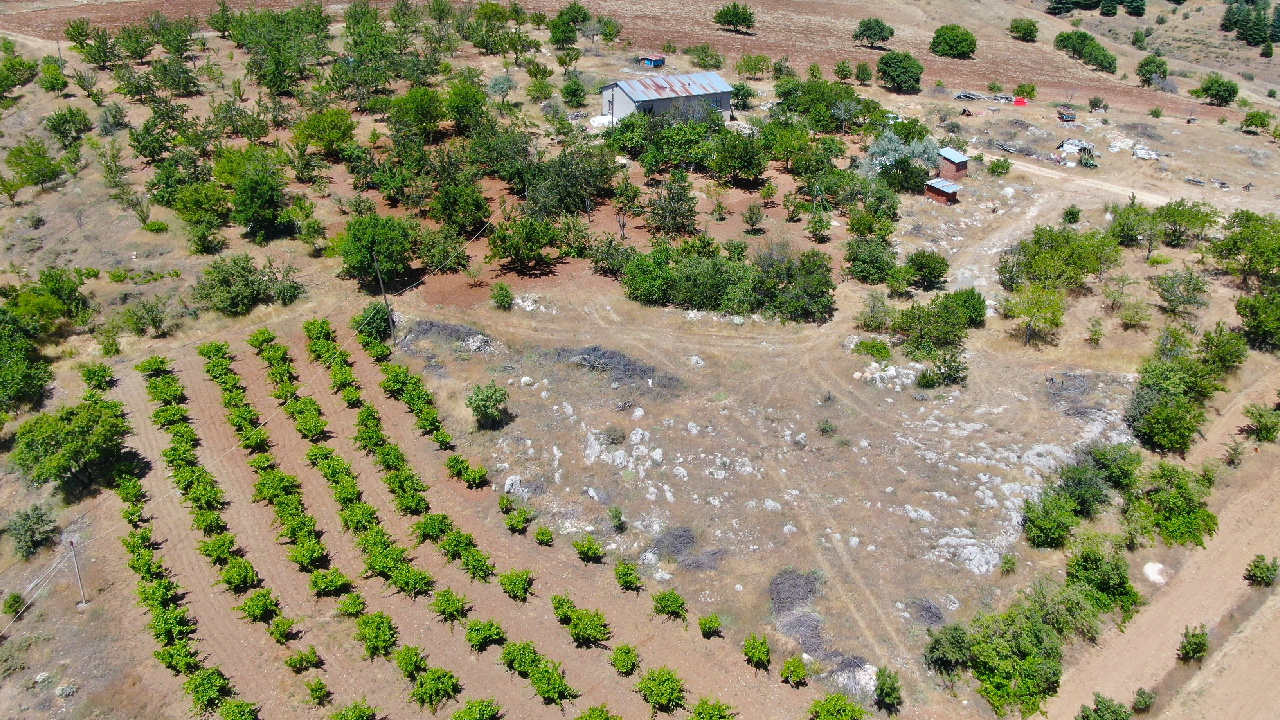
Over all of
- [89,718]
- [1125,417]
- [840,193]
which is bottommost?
[89,718]

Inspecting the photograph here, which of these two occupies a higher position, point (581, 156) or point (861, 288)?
point (581, 156)

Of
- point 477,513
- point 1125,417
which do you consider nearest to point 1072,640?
point 1125,417

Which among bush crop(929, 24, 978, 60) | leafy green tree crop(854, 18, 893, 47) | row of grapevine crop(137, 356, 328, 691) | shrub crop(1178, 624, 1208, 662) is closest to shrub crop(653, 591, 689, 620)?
row of grapevine crop(137, 356, 328, 691)

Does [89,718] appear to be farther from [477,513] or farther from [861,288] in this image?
[861,288]

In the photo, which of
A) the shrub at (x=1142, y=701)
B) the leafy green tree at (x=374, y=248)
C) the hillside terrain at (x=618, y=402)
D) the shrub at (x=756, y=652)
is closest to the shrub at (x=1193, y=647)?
the hillside terrain at (x=618, y=402)

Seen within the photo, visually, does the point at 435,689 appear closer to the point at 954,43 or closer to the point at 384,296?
the point at 384,296

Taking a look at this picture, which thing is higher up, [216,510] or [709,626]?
[216,510]

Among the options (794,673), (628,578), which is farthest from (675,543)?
(794,673)
